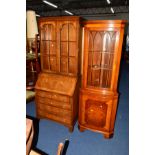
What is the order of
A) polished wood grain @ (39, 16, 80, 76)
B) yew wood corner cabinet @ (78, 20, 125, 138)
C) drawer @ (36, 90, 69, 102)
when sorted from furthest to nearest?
1. drawer @ (36, 90, 69, 102)
2. polished wood grain @ (39, 16, 80, 76)
3. yew wood corner cabinet @ (78, 20, 125, 138)

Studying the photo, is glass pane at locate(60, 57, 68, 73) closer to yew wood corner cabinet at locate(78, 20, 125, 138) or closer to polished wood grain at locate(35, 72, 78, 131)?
polished wood grain at locate(35, 72, 78, 131)

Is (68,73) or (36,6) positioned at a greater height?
(36,6)

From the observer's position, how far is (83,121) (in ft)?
8.42

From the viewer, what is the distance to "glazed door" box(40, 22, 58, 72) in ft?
8.51

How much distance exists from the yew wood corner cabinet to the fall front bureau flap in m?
0.21

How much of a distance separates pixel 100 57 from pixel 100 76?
30 centimetres

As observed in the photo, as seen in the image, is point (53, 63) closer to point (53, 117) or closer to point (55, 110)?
point (55, 110)

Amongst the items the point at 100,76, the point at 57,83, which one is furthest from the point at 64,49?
the point at 100,76

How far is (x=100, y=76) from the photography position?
7.97 feet

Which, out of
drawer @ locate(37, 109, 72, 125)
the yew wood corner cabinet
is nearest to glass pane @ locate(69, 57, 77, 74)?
the yew wood corner cabinet
